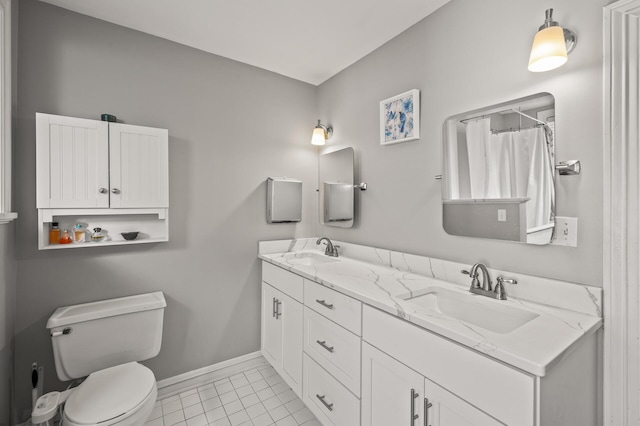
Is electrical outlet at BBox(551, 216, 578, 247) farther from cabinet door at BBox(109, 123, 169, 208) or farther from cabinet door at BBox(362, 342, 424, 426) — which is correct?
cabinet door at BBox(109, 123, 169, 208)

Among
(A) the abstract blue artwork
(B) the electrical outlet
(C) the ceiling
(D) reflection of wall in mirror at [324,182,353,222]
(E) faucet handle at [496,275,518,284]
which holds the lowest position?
(E) faucet handle at [496,275,518,284]

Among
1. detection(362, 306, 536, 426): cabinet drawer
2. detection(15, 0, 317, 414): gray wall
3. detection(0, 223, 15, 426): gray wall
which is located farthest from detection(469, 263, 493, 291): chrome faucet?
detection(0, 223, 15, 426): gray wall

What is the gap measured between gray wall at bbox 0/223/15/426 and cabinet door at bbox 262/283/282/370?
141cm

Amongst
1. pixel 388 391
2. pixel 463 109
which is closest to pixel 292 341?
pixel 388 391

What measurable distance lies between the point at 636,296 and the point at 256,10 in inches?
86.0

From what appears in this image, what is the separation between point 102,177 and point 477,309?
209 centimetres

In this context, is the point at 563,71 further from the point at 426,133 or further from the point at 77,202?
the point at 77,202

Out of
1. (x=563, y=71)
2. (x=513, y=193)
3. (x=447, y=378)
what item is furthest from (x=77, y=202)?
(x=563, y=71)

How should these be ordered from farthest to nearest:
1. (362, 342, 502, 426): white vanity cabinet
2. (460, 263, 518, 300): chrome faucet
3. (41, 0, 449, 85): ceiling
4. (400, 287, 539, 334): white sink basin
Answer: (41, 0, 449, 85): ceiling → (460, 263, 518, 300): chrome faucet → (400, 287, 539, 334): white sink basin → (362, 342, 502, 426): white vanity cabinet

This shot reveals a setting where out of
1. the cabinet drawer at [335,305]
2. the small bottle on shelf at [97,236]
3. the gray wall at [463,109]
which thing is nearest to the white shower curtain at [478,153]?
the gray wall at [463,109]

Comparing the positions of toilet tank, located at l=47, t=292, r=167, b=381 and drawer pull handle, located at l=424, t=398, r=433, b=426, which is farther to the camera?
toilet tank, located at l=47, t=292, r=167, b=381

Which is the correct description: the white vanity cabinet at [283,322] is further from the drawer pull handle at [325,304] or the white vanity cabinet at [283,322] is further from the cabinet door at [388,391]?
the cabinet door at [388,391]

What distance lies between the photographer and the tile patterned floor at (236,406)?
174 cm

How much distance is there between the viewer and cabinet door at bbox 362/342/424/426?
1067mm
